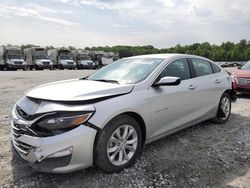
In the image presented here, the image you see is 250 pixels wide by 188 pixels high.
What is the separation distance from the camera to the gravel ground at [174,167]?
142 inches

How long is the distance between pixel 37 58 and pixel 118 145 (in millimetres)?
33298

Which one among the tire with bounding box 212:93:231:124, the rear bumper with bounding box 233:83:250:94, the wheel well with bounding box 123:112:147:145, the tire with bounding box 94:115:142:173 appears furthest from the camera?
the rear bumper with bounding box 233:83:250:94

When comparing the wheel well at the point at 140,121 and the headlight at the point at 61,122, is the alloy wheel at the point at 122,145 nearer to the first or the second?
the wheel well at the point at 140,121

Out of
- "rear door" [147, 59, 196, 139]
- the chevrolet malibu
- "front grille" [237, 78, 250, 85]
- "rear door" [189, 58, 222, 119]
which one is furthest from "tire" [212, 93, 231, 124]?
"front grille" [237, 78, 250, 85]

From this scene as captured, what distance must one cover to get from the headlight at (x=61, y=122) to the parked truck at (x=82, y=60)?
36.1 metres

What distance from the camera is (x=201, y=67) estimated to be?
5848 mm

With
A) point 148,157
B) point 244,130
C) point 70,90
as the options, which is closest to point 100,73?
point 70,90

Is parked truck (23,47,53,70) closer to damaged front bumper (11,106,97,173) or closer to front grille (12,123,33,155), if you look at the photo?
front grille (12,123,33,155)

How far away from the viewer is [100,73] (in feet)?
16.9

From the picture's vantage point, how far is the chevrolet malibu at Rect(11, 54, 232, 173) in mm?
3326

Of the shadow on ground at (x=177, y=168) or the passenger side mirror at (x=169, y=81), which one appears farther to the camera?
the passenger side mirror at (x=169, y=81)

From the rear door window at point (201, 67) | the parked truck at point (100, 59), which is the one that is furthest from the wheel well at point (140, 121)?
the parked truck at point (100, 59)

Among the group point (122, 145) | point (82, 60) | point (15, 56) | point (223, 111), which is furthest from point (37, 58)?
point (122, 145)

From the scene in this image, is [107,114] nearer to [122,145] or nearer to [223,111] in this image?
[122,145]
